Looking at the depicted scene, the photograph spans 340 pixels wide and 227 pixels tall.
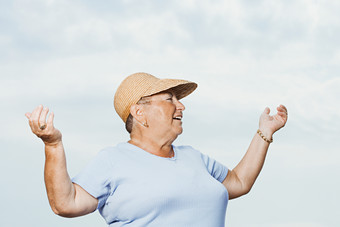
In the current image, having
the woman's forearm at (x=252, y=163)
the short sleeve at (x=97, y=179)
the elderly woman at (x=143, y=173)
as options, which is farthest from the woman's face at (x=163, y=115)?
the woman's forearm at (x=252, y=163)

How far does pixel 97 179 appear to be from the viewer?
3.05 meters

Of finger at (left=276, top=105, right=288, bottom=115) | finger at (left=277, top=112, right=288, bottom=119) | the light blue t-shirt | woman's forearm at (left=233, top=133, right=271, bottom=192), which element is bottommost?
the light blue t-shirt

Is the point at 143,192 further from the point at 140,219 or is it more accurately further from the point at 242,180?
the point at 242,180

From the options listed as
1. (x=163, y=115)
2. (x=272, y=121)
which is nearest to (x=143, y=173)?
(x=163, y=115)

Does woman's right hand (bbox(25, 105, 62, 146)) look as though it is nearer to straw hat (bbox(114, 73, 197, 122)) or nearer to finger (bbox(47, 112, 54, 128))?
finger (bbox(47, 112, 54, 128))

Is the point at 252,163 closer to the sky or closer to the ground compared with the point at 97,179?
closer to the sky

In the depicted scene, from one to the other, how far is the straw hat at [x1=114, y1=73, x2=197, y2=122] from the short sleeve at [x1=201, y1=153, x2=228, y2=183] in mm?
535

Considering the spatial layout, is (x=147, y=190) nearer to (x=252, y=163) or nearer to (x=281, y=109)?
(x=252, y=163)

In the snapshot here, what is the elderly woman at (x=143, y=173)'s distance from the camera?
2.90 meters

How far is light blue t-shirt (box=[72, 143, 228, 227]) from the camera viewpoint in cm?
305

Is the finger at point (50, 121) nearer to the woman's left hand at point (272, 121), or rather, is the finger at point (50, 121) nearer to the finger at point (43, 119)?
the finger at point (43, 119)

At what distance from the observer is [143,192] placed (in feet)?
10.0

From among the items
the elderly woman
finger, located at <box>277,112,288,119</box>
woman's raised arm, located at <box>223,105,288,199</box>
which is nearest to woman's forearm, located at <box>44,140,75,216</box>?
the elderly woman

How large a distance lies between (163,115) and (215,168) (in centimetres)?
61
